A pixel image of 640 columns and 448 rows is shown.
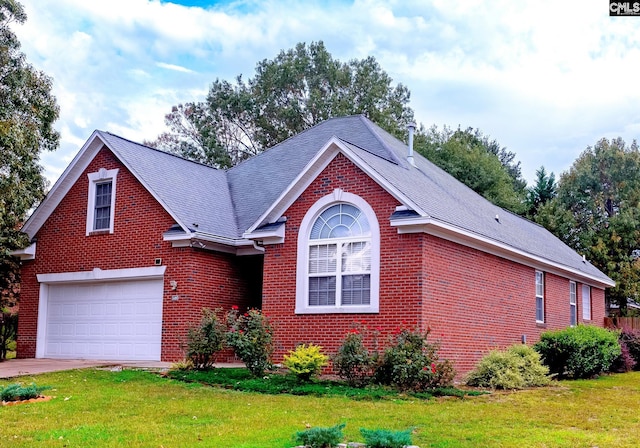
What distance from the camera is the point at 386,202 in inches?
617

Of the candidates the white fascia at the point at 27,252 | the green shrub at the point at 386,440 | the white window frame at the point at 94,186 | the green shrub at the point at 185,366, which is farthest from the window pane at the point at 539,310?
the green shrub at the point at 386,440

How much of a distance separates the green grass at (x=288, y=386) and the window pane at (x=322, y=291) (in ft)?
6.81

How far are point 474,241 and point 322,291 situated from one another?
12.8 feet

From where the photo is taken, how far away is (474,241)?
17062 mm

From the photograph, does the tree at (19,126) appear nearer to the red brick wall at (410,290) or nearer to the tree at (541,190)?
the red brick wall at (410,290)

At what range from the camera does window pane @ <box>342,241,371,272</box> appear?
51.9 ft

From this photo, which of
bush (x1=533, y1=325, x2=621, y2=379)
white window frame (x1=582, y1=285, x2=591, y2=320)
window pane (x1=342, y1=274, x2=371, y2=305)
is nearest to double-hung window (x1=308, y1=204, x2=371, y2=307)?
window pane (x1=342, y1=274, x2=371, y2=305)

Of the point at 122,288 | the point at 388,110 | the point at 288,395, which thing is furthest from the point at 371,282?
the point at 388,110

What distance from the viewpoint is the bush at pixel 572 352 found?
57.4ft

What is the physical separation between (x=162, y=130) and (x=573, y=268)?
2973cm

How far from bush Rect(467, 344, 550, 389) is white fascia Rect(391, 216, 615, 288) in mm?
2754

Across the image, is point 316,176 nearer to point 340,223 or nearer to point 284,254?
point 340,223

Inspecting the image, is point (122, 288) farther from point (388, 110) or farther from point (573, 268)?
point (388, 110)

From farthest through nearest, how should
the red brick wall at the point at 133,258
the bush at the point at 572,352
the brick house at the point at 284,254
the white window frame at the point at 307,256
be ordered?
the red brick wall at the point at 133,258 → the bush at the point at 572,352 → the brick house at the point at 284,254 → the white window frame at the point at 307,256
